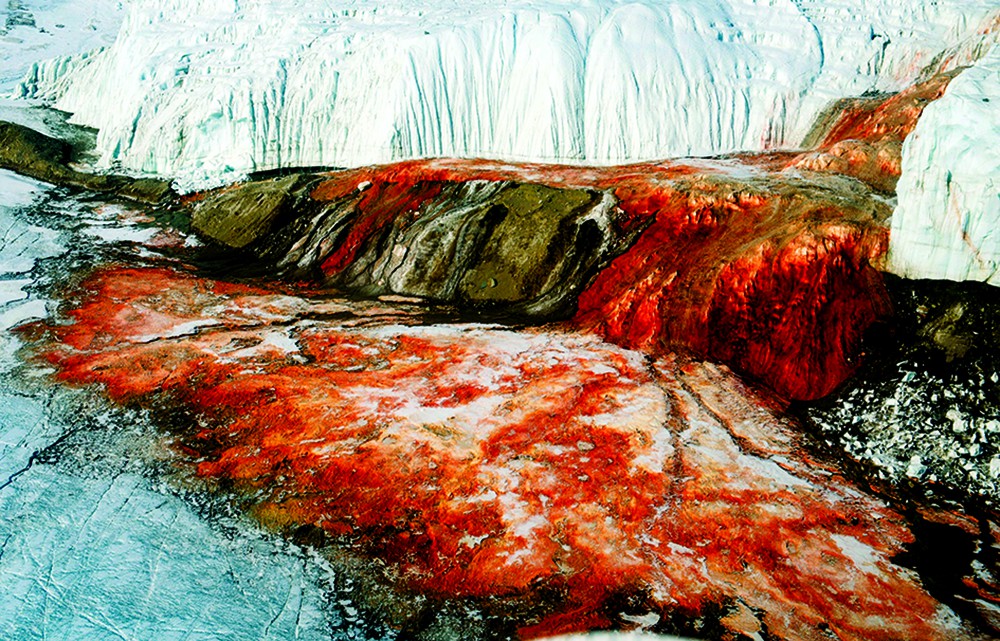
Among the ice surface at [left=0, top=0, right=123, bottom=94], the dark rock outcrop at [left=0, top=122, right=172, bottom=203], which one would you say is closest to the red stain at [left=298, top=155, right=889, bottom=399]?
the dark rock outcrop at [left=0, top=122, right=172, bottom=203]

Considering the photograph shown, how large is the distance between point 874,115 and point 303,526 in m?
18.8

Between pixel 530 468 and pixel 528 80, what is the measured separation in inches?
687

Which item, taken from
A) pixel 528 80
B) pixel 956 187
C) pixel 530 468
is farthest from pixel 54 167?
pixel 956 187

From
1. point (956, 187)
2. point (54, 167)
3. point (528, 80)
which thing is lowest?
point (956, 187)

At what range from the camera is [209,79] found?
25844 mm

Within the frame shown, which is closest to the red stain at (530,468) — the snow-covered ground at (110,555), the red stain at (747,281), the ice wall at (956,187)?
the snow-covered ground at (110,555)

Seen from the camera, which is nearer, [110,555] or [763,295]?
[110,555]

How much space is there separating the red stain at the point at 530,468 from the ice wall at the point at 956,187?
13.7 feet

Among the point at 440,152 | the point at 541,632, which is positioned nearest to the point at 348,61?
the point at 440,152

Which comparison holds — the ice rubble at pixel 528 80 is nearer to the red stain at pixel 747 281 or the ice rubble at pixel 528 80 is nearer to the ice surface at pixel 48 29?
the red stain at pixel 747 281

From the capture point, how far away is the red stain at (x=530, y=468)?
7457mm

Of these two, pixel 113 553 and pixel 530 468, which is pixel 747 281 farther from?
pixel 113 553

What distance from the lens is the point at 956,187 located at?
35.9 feet

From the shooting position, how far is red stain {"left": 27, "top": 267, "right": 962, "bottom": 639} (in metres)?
7.46
